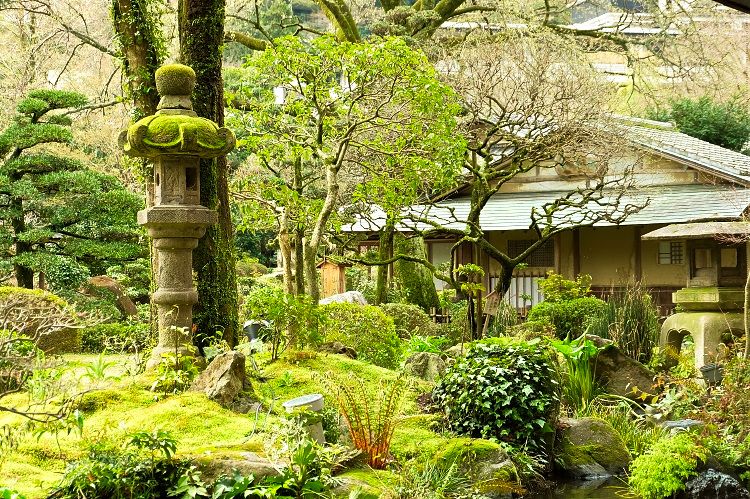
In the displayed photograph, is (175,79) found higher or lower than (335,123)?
lower

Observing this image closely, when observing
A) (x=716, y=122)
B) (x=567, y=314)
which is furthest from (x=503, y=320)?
(x=716, y=122)

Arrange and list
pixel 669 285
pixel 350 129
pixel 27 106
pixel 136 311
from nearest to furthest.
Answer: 1. pixel 350 129
2. pixel 27 106
3. pixel 136 311
4. pixel 669 285

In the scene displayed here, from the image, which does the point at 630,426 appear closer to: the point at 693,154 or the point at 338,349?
the point at 338,349

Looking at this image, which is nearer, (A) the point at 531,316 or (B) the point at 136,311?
(A) the point at 531,316

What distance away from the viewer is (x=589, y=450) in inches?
344

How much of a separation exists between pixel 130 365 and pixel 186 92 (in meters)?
2.82

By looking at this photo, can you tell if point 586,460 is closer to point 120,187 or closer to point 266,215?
point 266,215

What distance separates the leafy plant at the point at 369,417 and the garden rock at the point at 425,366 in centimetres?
228

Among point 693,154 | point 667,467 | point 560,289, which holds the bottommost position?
point 667,467

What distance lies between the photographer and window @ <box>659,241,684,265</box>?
19.2 metres

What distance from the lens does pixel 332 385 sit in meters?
7.44

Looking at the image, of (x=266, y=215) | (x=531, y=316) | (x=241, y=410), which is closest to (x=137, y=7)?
(x=266, y=215)

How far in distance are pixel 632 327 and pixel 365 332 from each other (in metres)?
4.21

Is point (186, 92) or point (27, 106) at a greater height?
point (27, 106)
